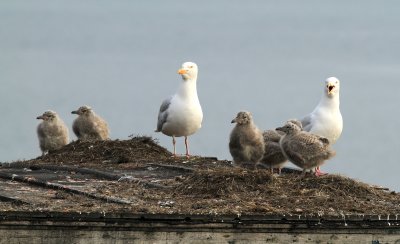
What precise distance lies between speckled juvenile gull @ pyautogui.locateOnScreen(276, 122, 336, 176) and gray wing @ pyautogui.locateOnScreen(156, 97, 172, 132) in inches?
358

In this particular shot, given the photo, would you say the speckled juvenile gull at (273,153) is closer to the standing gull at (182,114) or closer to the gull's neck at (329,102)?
the gull's neck at (329,102)

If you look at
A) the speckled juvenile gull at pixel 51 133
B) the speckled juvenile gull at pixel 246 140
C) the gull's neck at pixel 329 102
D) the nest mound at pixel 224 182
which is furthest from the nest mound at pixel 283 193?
the speckled juvenile gull at pixel 51 133

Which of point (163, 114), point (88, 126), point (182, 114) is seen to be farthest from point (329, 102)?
point (88, 126)

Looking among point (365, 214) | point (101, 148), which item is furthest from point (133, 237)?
point (101, 148)

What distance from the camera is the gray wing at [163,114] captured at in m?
38.8

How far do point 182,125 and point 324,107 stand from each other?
11.9 ft

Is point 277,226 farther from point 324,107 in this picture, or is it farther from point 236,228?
point 324,107

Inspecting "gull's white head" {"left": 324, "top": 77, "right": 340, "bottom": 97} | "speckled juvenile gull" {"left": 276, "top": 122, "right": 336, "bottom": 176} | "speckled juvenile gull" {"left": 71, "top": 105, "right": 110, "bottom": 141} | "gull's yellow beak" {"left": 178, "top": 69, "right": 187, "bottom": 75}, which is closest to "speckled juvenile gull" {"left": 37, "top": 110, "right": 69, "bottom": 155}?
"speckled juvenile gull" {"left": 71, "top": 105, "right": 110, "bottom": 141}

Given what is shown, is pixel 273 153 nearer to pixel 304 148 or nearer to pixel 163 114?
pixel 304 148

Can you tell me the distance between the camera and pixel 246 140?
1238 inches

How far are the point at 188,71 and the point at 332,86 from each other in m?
4.06

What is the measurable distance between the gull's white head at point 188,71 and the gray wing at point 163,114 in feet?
2.89

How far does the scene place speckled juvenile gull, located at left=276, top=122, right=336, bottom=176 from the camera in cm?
2953

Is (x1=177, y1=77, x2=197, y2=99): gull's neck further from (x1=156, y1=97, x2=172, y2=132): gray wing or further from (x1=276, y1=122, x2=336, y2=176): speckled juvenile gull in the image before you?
(x1=276, y1=122, x2=336, y2=176): speckled juvenile gull
